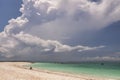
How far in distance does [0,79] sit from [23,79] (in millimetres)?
3049

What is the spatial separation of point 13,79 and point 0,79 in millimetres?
1696

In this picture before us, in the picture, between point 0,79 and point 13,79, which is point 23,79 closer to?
point 13,79

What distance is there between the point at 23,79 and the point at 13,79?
135 cm

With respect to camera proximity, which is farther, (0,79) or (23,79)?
(23,79)

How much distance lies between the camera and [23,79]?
27.7 m

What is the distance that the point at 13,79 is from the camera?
26.9m

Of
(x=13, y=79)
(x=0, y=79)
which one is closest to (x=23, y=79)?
(x=13, y=79)

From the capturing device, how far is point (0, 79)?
25703mm
